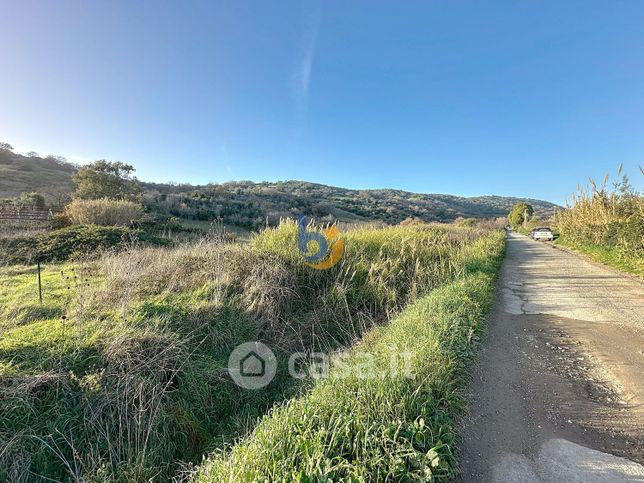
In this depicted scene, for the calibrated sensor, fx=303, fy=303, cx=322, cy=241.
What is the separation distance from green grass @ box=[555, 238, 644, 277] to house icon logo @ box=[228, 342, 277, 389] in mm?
11898

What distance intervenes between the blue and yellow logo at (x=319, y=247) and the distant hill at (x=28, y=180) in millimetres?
32057

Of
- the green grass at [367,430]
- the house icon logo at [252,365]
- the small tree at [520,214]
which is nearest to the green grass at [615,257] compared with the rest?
the green grass at [367,430]

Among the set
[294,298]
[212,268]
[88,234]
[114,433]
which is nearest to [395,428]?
[114,433]

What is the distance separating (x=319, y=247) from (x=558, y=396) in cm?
605

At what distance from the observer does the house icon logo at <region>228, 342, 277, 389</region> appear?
14.9 ft

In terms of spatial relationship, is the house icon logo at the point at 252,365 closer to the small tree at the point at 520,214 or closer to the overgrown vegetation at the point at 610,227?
the overgrown vegetation at the point at 610,227

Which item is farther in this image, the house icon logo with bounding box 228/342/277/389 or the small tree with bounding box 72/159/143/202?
the small tree with bounding box 72/159/143/202

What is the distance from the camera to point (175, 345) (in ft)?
13.9

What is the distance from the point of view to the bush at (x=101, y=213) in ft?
53.4

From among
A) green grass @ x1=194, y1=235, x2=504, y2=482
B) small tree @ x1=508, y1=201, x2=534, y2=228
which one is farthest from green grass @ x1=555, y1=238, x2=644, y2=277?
small tree @ x1=508, y1=201, x2=534, y2=228

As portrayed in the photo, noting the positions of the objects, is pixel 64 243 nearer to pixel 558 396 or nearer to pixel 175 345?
pixel 175 345

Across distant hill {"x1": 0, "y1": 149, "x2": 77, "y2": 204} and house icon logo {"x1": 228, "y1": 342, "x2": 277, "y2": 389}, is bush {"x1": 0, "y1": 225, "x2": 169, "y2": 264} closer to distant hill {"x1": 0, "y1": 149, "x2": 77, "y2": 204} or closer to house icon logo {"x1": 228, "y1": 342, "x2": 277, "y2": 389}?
house icon logo {"x1": 228, "y1": 342, "x2": 277, "y2": 389}

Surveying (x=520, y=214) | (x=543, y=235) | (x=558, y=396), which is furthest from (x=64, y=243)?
(x=520, y=214)

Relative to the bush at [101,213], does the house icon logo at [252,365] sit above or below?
below
